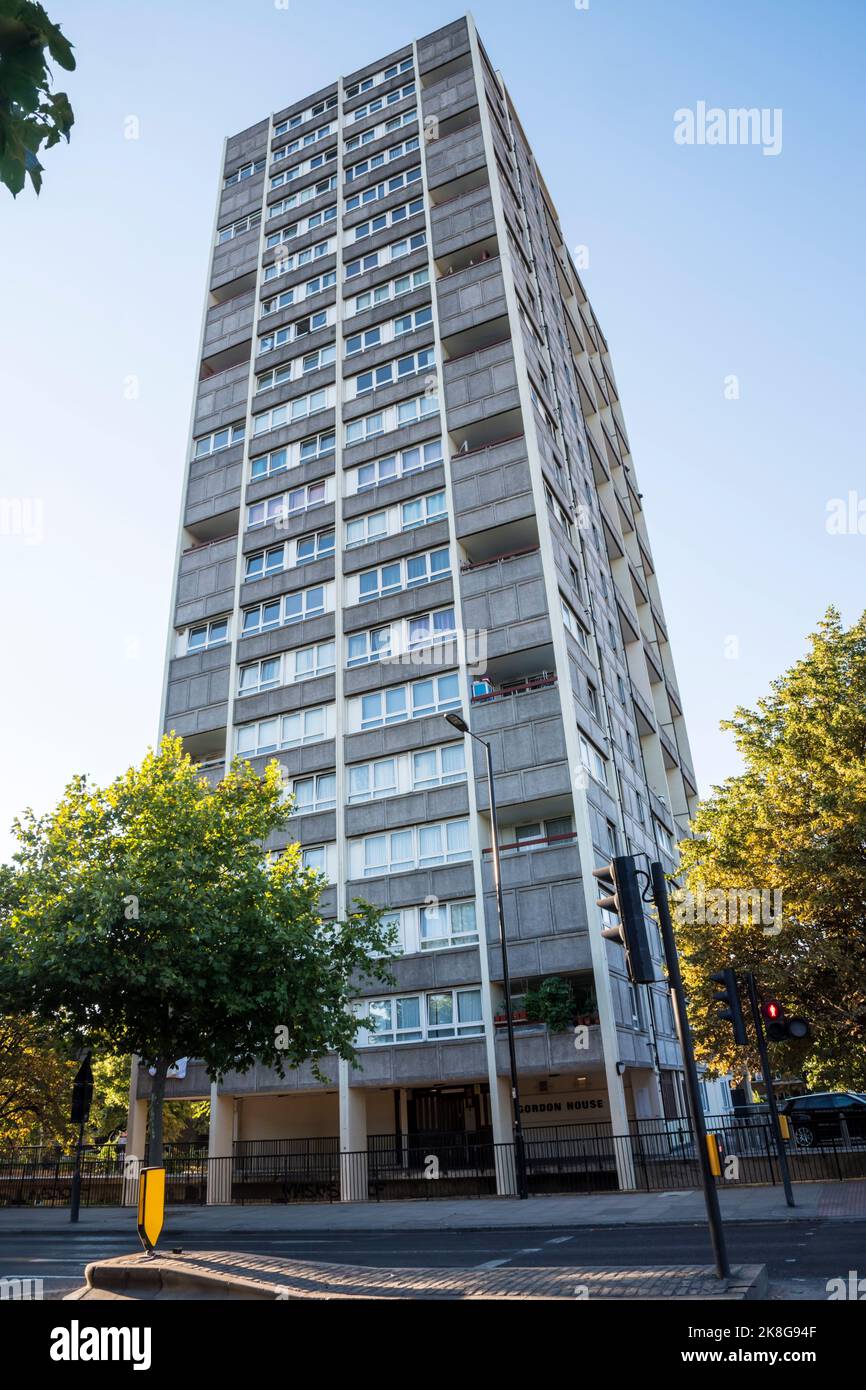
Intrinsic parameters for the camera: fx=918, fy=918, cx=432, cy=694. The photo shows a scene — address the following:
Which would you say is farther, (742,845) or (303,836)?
(303,836)

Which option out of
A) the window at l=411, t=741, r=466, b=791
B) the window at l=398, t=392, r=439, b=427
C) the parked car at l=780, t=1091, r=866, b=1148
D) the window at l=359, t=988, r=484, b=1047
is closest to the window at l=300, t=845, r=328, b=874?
the window at l=411, t=741, r=466, b=791

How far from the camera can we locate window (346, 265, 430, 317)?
39469mm

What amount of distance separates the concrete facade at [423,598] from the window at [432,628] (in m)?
0.11

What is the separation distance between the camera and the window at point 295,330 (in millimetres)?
41750

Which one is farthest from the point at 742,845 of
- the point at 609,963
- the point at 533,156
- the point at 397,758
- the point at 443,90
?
the point at 533,156

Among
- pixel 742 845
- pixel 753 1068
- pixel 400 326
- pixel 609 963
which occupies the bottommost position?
pixel 753 1068

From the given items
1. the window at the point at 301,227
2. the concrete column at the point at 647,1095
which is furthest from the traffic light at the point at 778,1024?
the window at the point at 301,227

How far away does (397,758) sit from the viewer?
1192 inches

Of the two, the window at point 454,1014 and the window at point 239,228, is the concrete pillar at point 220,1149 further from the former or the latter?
the window at point 239,228

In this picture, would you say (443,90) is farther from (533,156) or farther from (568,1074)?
(568,1074)

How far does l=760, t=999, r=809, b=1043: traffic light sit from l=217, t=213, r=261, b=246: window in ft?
152

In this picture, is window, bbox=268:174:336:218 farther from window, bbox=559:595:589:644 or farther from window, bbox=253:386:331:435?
window, bbox=559:595:589:644

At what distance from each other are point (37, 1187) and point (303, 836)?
13.9m

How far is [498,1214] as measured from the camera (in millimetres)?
17734
